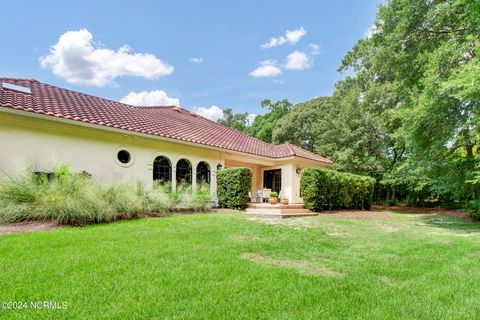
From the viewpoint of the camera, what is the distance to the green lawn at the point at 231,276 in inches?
116

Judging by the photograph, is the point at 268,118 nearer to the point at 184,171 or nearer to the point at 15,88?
the point at 184,171

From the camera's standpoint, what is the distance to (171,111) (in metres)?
20.3

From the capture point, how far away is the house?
9516mm

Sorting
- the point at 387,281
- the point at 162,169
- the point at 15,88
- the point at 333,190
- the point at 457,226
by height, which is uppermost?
the point at 15,88

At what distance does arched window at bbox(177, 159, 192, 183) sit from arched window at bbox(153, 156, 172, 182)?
53 cm

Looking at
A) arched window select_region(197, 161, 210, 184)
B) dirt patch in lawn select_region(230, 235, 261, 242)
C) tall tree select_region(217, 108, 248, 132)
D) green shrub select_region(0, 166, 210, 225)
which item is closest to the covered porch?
arched window select_region(197, 161, 210, 184)

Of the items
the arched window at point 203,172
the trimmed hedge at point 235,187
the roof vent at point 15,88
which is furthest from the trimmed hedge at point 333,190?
the roof vent at point 15,88

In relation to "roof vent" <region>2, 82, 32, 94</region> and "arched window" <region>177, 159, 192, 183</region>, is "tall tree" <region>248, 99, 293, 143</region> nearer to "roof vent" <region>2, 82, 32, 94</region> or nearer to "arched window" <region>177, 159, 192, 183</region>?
"arched window" <region>177, 159, 192, 183</region>

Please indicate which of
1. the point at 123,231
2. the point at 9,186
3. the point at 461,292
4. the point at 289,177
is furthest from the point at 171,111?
the point at 461,292

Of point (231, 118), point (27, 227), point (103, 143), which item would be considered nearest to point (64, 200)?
point (27, 227)

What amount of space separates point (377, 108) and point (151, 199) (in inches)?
740

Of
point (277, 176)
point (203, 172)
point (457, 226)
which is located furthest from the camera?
point (277, 176)

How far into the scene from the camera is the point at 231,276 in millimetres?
3850

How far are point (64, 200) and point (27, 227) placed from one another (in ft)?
3.33
